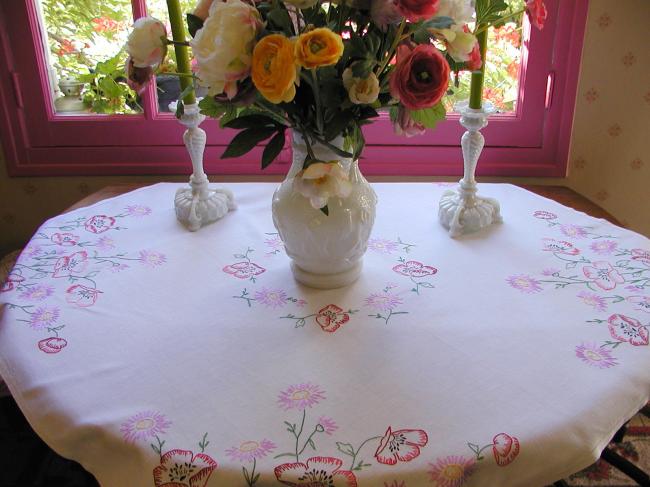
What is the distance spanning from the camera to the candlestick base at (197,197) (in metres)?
1.20

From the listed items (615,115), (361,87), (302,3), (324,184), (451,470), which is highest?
(302,3)

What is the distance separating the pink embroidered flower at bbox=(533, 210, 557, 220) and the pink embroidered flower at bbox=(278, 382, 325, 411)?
28.2 inches

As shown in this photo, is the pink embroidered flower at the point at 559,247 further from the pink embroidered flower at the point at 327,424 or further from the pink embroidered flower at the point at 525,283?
the pink embroidered flower at the point at 327,424

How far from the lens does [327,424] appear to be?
0.69 metres

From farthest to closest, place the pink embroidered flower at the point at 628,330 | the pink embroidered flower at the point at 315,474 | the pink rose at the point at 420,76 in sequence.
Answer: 1. the pink embroidered flower at the point at 628,330
2. the pink rose at the point at 420,76
3. the pink embroidered flower at the point at 315,474

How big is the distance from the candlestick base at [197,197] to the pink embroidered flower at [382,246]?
0.34m

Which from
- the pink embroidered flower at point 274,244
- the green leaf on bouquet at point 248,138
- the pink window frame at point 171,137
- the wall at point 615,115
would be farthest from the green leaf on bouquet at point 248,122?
the wall at point 615,115

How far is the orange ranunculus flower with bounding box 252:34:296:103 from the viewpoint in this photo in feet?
2.23

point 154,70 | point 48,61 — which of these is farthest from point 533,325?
point 48,61

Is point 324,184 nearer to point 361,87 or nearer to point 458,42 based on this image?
point 361,87

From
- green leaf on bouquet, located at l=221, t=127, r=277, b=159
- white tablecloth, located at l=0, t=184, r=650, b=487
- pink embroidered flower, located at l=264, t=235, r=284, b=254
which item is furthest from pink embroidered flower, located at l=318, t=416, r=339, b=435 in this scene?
pink embroidered flower, located at l=264, t=235, r=284, b=254

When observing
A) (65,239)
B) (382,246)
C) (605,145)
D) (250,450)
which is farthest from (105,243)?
(605,145)

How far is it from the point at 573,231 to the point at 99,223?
0.97 meters

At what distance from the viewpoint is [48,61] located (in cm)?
165
